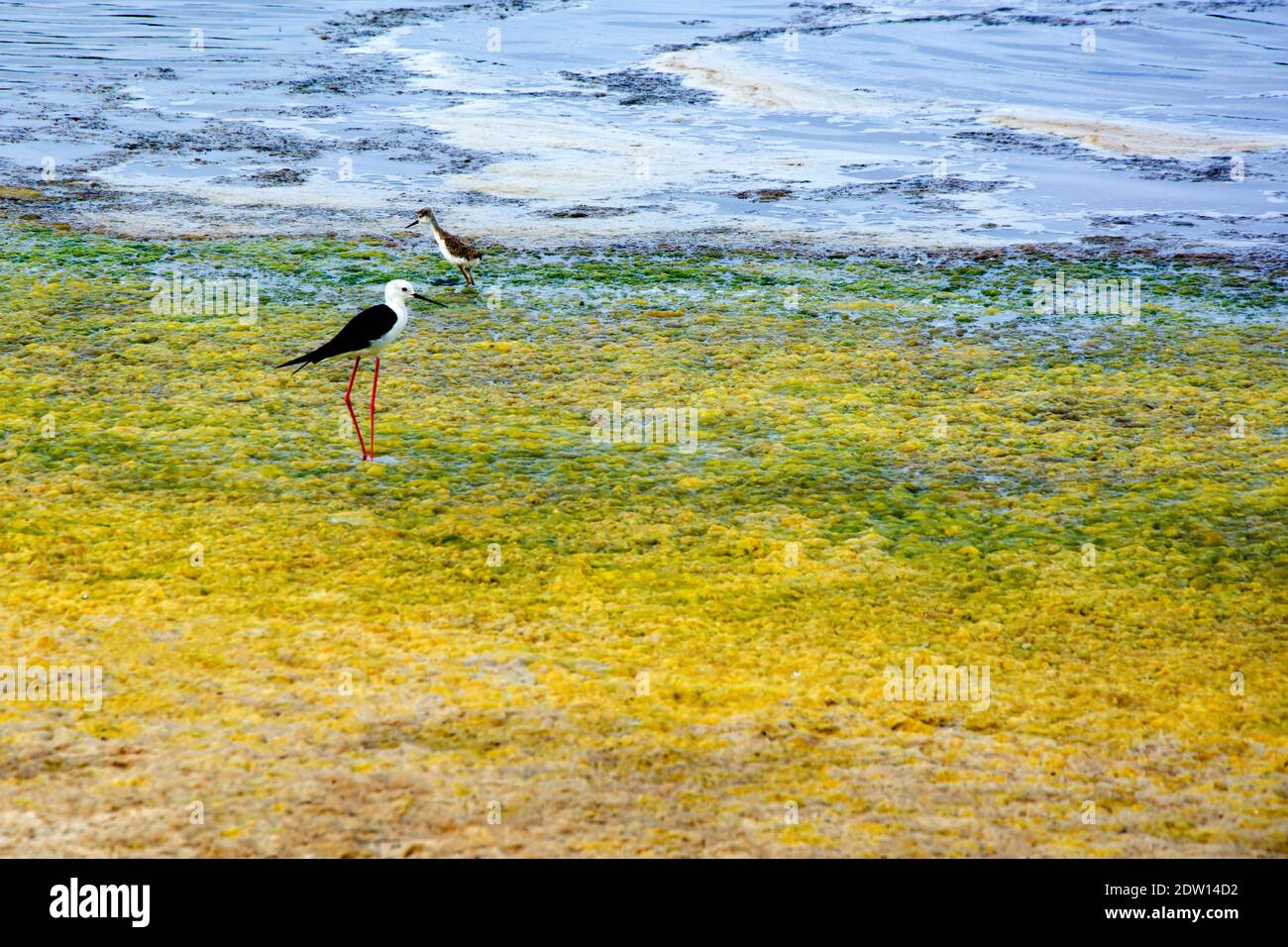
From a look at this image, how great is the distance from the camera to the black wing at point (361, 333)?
684 centimetres

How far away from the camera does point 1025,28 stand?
2439 cm

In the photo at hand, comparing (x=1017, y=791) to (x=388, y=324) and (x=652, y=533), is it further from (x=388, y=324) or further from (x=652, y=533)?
(x=388, y=324)

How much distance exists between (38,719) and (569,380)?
→ 14.1 feet

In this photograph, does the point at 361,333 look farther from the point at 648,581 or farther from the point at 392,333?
the point at 648,581

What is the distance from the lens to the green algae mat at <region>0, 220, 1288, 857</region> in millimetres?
3979

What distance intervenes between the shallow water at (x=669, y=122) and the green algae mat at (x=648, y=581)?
3.23 metres

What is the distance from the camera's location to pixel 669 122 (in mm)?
17234

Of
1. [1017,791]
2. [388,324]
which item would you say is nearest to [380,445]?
[388,324]

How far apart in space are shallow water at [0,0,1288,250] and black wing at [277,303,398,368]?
5016 mm

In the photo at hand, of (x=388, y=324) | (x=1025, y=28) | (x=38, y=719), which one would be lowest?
(x=38, y=719)

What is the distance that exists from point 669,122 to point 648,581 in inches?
501
